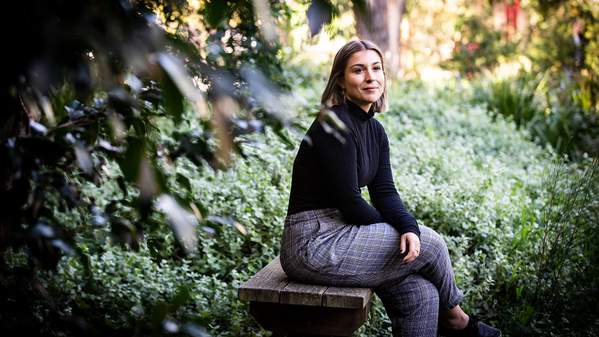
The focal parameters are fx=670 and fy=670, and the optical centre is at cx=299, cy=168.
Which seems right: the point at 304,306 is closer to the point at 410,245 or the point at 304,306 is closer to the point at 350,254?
the point at 350,254

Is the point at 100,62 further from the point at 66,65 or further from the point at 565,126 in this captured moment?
the point at 565,126

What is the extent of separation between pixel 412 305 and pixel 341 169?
0.66 meters

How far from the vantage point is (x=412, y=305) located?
289 cm

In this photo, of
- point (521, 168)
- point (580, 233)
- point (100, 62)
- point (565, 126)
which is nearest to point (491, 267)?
point (580, 233)

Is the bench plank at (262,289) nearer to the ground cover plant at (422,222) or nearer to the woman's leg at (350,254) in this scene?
the woman's leg at (350,254)

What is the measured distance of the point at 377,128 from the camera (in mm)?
3246

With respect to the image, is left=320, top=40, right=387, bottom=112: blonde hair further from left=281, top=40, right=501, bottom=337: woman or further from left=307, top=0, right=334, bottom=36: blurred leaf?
left=307, top=0, right=334, bottom=36: blurred leaf

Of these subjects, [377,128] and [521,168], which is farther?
[521,168]

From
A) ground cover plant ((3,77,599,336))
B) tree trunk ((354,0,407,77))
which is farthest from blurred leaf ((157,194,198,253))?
tree trunk ((354,0,407,77))

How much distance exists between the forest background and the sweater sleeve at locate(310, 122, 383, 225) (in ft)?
0.81

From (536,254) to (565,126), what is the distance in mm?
4266

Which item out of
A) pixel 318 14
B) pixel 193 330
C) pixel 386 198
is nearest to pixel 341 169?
pixel 386 198

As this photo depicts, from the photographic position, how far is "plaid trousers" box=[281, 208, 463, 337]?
2834 millimetres

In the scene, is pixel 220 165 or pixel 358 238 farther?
pixel 358 238
